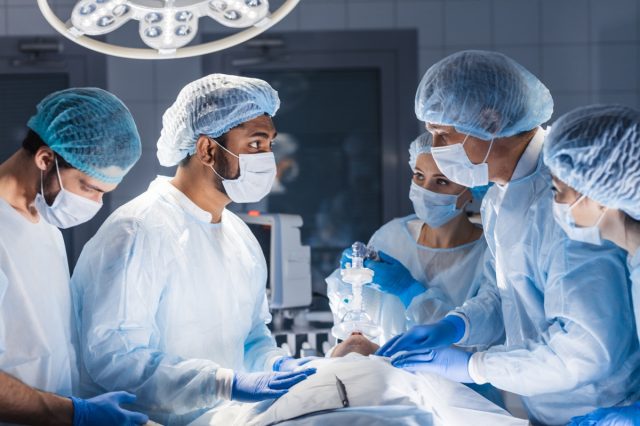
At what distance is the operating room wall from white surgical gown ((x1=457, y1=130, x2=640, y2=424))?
88.6 inches

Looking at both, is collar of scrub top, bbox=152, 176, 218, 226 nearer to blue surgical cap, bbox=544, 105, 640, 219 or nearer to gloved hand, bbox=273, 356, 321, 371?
gloved hand, bbox=273, 356, 321, 371

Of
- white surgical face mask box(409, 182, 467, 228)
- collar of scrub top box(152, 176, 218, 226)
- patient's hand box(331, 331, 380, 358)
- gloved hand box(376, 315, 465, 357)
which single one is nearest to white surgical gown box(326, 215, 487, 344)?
white surgical face mask box(409, 182, 467, 228)

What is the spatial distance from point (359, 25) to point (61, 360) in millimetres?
2856

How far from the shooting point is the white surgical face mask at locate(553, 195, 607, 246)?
1671mm

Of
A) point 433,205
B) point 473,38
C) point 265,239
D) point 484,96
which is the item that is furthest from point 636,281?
point 473,38

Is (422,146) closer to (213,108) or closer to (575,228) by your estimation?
(213,108)

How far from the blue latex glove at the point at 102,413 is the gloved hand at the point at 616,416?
3.29ft

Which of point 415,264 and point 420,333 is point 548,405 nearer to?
point 420,333

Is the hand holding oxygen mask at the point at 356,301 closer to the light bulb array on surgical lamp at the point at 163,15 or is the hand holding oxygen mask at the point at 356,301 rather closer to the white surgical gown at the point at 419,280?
the white surgical gown at the point at 419,280

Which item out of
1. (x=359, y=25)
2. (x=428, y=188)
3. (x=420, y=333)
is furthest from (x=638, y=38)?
(x=420, y=333)

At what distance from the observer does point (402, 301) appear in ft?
8.35

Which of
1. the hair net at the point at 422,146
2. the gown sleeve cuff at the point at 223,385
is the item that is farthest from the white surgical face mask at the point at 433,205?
the gown sleeve cuff at the point at 223,385

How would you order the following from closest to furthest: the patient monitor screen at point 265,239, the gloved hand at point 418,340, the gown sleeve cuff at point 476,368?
the gown sleeve cuff at point 476,368 < the gloved hand at point 418,340 < the patient monitor screen at point 265,239

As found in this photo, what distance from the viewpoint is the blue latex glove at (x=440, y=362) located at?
1.96 metres
